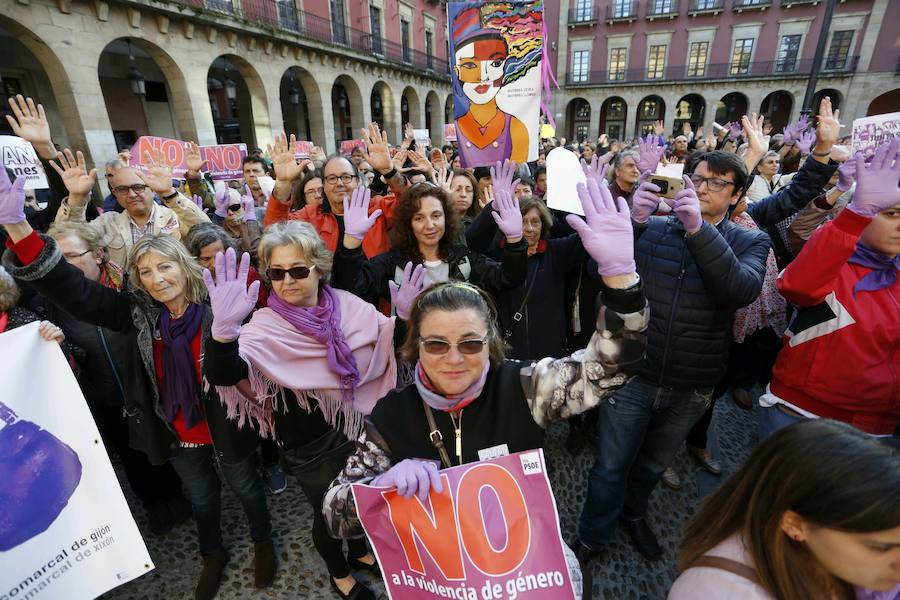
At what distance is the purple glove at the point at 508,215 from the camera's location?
7.65 ft

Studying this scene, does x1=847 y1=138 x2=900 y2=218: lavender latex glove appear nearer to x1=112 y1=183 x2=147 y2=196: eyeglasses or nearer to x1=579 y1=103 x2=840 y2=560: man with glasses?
x1=579 y1=103 x2=840 y2=560: man with glasses

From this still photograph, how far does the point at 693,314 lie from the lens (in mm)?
2057

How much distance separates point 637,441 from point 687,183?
1302 millimetres


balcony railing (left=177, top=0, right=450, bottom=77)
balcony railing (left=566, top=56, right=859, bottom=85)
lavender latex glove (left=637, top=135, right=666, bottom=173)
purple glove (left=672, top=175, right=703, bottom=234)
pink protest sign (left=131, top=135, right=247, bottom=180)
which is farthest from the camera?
balcony railing (left=566, top=56, right=859, bottom=85)

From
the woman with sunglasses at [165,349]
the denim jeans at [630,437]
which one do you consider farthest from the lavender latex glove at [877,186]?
the woman with sunglasses at [165,349]

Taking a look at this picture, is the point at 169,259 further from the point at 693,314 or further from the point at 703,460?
the point at 703,460

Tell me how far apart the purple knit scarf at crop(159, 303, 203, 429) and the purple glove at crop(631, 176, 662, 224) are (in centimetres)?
226

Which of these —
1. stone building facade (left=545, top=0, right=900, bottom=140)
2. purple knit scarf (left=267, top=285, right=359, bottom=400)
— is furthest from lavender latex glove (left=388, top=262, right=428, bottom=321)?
stone building facade (left=545, top=0, right=900, bottom=140)

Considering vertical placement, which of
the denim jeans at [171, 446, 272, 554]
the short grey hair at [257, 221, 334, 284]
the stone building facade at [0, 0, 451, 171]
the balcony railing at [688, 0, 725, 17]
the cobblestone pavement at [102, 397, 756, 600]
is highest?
the balcony railing at [688, 0, 725, 17]

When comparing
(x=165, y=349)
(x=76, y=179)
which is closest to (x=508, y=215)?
(x=165, y=349)

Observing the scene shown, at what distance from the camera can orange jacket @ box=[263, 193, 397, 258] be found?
3135 millimetres

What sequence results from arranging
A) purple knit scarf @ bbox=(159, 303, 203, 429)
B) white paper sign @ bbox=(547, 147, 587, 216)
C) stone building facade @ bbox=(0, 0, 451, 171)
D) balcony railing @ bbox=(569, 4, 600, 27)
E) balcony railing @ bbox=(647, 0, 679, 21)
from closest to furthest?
purple knit scarf @ bbox=(159, 303, 203, 429) → white paper sign @ bbox=(547, 147, 587, 216) → stone building facade @ bbox=(0, 0, 451, 171) → balcony railing @ bbox=(647, 0, 679, 21) → balcony railing @ bbox=(569, 4, 600, 27)

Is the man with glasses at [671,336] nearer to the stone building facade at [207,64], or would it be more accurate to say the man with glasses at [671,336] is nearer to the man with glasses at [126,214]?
the man with glasses at [126,214]

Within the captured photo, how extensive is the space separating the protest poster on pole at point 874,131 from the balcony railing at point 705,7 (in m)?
33.3
